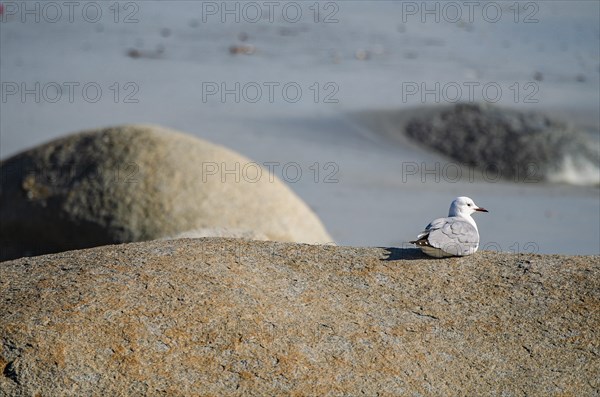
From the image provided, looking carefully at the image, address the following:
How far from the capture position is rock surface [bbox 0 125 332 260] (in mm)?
7289

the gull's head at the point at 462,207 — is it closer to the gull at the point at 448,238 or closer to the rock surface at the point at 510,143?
the gull at the point at 448,238

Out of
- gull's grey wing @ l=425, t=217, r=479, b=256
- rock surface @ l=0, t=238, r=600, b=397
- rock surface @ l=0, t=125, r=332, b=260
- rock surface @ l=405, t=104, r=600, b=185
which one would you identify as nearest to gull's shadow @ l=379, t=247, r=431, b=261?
rock surface @ l=0, t=238, r=600, b=397

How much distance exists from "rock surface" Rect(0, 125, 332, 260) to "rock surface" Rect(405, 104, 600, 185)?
20.1 feet

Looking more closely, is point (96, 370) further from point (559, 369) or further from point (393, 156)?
point (393, 156)

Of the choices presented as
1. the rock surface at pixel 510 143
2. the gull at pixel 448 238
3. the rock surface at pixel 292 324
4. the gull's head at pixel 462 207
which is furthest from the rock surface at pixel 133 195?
the rock surface at pixel 510 143

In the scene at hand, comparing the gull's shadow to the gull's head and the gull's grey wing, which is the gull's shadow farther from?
the gull's head

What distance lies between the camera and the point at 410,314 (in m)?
4.26

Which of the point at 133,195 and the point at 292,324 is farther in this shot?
the point at 133,195

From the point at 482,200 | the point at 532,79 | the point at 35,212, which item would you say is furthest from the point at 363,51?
the point at 35,212

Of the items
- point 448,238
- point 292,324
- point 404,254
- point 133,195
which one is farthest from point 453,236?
point 133,195

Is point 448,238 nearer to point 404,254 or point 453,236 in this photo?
point 453,236

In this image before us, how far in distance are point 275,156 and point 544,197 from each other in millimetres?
3577

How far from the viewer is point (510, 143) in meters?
13.8

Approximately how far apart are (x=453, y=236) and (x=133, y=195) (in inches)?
133
